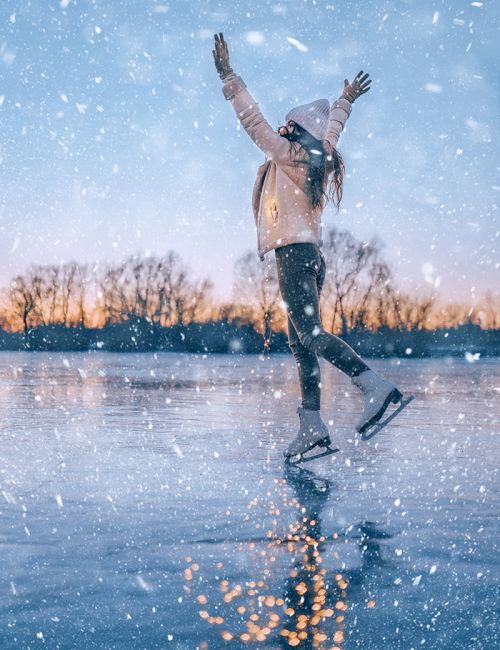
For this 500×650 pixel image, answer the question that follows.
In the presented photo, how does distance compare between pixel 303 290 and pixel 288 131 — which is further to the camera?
pixel 288 131

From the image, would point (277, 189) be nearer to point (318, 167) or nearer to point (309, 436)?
point (318, 167)

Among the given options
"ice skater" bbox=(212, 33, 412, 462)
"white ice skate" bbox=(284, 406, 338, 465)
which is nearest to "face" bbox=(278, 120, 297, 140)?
"ice skater" bbox=(212, 33, 412, 462)

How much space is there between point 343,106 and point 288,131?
0.52m

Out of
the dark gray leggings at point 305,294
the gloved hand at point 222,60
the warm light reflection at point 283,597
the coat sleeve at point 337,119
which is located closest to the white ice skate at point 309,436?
the dark gray leggings at point 305,294

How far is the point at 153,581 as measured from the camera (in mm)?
2594

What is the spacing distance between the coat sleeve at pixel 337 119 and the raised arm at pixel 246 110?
0.42 meters

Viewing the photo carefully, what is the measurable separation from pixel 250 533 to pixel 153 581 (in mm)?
753

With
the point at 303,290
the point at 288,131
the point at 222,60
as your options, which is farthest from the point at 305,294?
the point at 222,60

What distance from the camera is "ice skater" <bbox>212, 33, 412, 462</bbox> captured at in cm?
455

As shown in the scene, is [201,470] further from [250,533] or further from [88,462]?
[250,533]

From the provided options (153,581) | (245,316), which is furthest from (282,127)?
(245,316)

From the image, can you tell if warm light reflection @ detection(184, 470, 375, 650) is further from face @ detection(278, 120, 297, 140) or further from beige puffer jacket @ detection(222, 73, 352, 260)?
face @ detection(278, 120, 297, 140)

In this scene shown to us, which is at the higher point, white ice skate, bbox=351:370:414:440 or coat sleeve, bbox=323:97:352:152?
coat sleeve, bbox=323:97:352:152

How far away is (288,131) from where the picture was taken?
4.91 m
